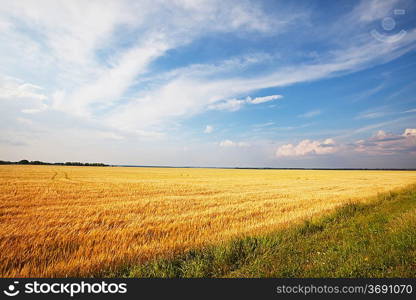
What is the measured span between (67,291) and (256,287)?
10.6ft

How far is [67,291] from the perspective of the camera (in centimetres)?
380

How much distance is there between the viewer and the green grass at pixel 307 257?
4.20 metres

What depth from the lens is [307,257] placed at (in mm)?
4953

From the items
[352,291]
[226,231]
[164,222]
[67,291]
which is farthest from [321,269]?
[164,222]

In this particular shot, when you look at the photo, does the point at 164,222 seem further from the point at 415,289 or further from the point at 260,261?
the point at 415,289
